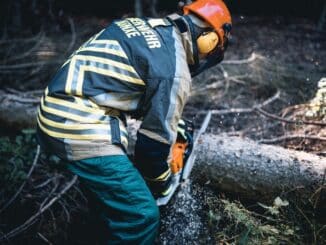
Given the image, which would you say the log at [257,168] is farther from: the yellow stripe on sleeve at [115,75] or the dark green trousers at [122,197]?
the yellow stripe on sleeve at [115,75]

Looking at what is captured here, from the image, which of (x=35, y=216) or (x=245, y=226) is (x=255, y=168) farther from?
(x=35, y=216)

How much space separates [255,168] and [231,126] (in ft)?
3.96

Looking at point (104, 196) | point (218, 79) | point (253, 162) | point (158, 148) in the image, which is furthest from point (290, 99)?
point (104, 196)

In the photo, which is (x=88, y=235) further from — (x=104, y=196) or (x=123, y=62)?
(x=123, y=62)

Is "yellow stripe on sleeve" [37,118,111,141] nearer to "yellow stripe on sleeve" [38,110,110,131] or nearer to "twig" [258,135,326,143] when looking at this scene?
"yellow stripe on sleeve" [38,110,110,131]

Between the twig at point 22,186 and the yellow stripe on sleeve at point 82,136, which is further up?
the yellow stripe on sleeve at point 82,136

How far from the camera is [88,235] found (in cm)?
277

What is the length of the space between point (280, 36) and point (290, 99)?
2546 millimetres

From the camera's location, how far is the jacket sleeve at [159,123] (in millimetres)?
1923

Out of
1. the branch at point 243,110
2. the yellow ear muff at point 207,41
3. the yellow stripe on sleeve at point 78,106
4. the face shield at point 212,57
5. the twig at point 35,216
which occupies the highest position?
the yellow ear muff at point 207,41

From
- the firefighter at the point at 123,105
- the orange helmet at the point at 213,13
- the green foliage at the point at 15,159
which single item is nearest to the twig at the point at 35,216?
the green foliage at the point at 15,159

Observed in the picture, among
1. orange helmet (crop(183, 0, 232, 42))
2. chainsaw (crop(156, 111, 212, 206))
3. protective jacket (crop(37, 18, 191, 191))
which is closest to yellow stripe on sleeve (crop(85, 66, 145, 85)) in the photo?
protective jacket (crop(37, 18, 191, 191))

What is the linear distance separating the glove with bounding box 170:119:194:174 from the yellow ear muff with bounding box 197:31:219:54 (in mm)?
629

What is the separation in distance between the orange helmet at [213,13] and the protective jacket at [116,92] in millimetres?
211
